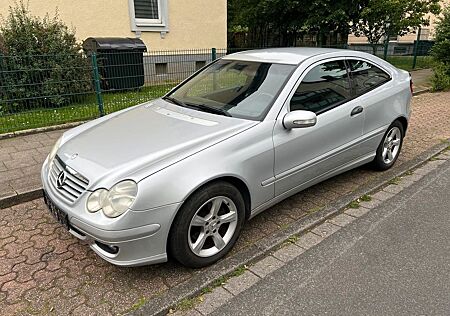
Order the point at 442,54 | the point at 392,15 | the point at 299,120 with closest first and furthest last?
1. the point at 299,120
2. the point at 442,54
3. the point at 392,15

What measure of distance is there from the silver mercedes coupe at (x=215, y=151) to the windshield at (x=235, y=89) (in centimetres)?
1

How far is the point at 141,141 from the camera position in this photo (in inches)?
106

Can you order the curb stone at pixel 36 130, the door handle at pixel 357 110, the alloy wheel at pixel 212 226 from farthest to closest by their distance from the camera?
the curb stone at pixel 36 130
the door handle at pixel 357 110
the alloy wheel at pixel 212 226

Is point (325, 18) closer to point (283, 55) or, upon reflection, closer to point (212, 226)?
point (283, 55)

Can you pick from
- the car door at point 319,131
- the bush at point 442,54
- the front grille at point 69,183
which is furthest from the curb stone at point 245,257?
the bush at point 442,54

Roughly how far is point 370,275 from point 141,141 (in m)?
2.01

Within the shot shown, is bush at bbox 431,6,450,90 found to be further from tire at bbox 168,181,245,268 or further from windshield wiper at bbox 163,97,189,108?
tire at bbox 168,181,245,268

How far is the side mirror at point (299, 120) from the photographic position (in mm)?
2884

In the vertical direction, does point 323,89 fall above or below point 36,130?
above

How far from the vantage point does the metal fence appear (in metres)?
6.00

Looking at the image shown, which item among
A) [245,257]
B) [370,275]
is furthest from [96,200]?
[370,275]

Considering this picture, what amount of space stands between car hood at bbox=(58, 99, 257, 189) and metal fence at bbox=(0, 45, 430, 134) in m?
3.47

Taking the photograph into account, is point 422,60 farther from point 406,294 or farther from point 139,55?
point 406,294

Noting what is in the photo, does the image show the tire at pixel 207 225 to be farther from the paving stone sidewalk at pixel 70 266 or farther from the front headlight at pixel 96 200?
the front headlight at pixel 96 200
